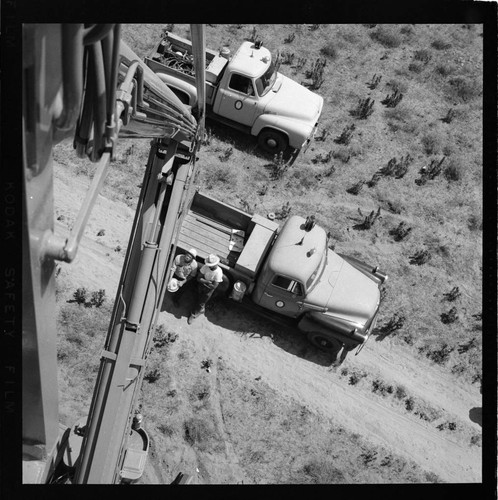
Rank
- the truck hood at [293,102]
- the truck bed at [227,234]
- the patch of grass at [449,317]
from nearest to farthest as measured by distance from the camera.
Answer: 1. the truck bed at [227,234]
2. the patch of grass at [449,317]
3. the truck hood at [293,102]

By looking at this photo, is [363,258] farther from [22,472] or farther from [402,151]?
[22,472]

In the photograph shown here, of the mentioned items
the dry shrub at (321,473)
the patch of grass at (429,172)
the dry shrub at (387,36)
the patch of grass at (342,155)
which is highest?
the dry shrub at (387,36)

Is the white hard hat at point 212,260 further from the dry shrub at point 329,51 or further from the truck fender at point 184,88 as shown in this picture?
the dry shrub at point 329,51

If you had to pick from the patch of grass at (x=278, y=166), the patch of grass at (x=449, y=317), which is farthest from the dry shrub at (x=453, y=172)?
the patch of grass at (x=278, y=166)

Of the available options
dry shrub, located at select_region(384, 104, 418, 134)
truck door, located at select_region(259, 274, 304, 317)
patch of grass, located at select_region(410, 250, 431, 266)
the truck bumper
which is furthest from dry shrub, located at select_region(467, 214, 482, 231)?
truck door, located at select_region(259, 274, 304, 317)

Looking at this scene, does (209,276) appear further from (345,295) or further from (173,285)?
(345,295)

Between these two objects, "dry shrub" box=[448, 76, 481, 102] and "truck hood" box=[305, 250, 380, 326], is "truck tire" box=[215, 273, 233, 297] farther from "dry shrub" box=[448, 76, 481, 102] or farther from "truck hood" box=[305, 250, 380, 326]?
"dry shrub" box=[448, 76, 481, 102]
